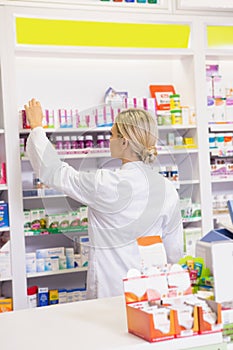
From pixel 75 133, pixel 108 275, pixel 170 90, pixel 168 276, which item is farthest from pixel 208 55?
pixel 168 276

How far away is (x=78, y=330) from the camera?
2.02 m

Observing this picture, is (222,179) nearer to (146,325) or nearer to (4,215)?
(4,215)

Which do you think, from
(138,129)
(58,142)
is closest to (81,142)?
(58,142)

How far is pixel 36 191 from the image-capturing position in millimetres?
4281

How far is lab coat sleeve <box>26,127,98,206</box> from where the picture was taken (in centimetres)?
302

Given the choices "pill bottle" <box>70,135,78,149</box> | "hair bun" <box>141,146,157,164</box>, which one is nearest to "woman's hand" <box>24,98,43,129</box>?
"pill bottle" <box>70,135,78,149</box>

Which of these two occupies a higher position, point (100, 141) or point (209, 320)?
point (100, 141)

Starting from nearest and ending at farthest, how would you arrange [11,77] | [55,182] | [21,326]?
[21,326], [55,182], [11,77]

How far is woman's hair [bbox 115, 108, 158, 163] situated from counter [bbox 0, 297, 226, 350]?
3.01 feet

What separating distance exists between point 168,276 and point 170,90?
307cm

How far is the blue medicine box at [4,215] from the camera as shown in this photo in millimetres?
4086

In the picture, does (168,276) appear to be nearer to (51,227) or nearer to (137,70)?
(51,227)

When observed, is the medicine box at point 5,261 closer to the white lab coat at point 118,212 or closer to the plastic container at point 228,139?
the white lab coat at point 118,212

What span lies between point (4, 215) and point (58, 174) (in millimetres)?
1143
